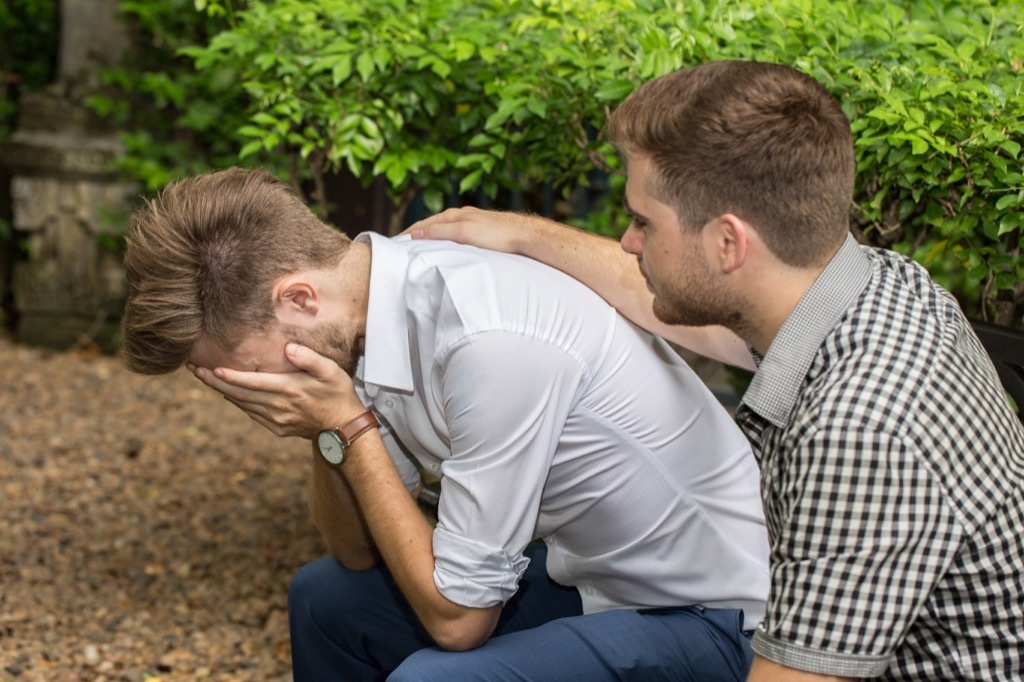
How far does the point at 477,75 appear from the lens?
129 inches

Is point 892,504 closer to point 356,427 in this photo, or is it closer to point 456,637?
point 456,637

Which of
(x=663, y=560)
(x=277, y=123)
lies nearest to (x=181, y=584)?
(x=277, y=123)

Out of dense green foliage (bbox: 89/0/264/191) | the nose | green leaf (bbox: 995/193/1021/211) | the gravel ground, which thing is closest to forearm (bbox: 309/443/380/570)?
the gravel ground

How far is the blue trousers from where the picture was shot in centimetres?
209

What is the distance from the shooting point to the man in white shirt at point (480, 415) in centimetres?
204

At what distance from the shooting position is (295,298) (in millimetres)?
2221

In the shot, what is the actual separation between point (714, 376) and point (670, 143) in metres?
3.61

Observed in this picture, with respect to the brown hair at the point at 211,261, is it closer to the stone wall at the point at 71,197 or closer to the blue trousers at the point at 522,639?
the blue trousers at the point at 522,639

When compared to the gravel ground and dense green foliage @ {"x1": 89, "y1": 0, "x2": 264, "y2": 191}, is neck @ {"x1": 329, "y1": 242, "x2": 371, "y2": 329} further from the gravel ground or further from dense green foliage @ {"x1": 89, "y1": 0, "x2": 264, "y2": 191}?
dense green foliage @ {"x1": 89, "y1": 0, "x2": 264, "y2": 191}

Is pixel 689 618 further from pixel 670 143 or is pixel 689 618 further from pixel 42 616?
pixel 42 616

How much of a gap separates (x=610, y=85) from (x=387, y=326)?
1.01 metres

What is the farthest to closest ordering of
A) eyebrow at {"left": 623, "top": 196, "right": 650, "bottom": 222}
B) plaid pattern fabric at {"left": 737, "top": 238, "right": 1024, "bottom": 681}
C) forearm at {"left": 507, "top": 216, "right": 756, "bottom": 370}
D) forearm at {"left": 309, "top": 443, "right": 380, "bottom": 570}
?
forearm at {"left": 309, "top": 443, "right": 380, "bottom": 570} → forearm at {"left": 507, "top": 216, "right": 756, "bottom": 370} → eyebrow at {"left": 623, "top": 196, "right": 650, "bottom": 222} → plaid pattern fabric at {"left": 737, "top": 238, "right": 1024, "bottom": 681}

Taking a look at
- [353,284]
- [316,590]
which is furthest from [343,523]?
[353,284]

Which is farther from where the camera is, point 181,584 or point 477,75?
point 181,584
